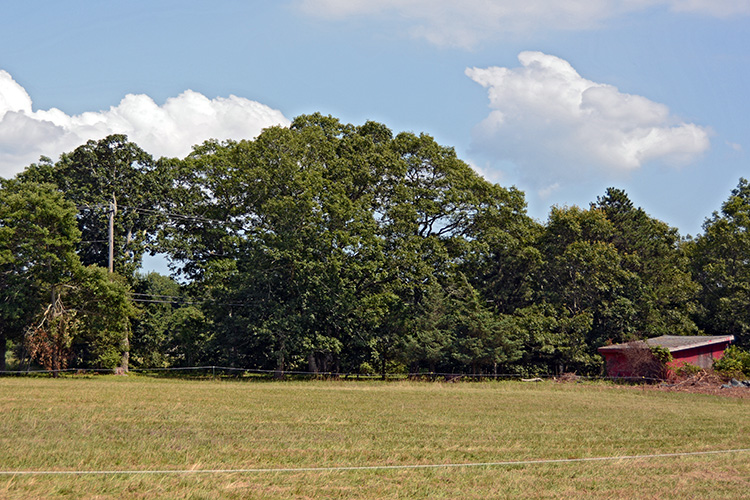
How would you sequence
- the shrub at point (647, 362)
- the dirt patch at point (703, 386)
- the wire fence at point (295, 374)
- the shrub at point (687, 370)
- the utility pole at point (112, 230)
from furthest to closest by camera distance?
the utility pole at point (112, 230) → the wire fence at point (295, 374) → the shrub at point (647, 362) → the shrub at point (687, 370) → the dirt patch at point (703, 386)

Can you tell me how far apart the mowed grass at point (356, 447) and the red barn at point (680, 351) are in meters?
17.9

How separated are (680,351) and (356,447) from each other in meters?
33.2

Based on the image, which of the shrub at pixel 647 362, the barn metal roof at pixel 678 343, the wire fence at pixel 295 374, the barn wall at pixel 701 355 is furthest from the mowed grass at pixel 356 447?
the wire fence at pixel 295 374

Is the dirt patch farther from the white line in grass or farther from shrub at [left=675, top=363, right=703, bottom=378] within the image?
the white line in grass

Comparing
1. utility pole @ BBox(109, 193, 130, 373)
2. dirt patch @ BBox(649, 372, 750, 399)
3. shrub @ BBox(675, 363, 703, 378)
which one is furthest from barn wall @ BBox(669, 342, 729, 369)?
utility pole @ BBox(109, 193, 130, 373)

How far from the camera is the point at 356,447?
41.9 ft

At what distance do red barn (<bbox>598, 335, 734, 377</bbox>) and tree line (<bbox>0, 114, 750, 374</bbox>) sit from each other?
504 centimetres

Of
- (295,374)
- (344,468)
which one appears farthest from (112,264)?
(344,468)

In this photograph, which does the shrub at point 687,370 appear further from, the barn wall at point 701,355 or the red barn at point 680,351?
the barn wall at point 701,355

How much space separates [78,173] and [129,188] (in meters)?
3.47

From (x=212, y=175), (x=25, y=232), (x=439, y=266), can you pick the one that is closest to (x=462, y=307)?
(x=439, y=266)

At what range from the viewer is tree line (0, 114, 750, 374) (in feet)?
137

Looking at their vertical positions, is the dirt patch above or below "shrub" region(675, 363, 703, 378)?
below

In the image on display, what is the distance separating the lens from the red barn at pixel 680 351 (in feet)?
132
